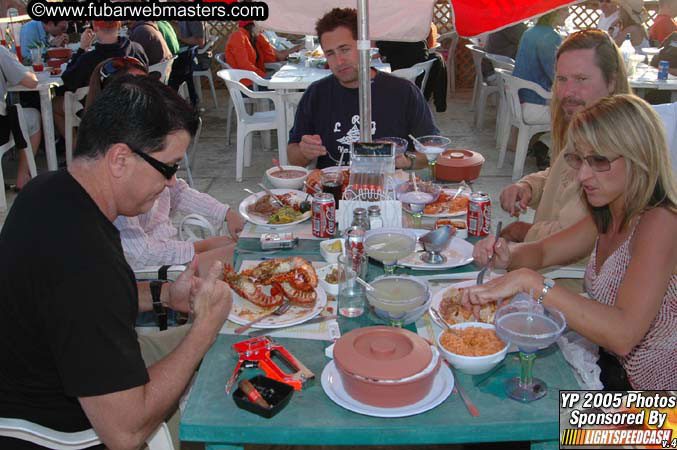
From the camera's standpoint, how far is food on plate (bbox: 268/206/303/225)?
2.72m

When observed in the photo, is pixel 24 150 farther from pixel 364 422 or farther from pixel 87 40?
pixel 364 422

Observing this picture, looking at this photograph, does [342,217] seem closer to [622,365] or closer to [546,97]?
[622,365]

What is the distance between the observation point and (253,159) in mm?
7191

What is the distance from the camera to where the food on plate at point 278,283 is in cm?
200

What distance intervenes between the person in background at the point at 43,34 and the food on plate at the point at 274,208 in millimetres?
6174

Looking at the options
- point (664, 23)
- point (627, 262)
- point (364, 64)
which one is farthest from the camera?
point (664, 23)

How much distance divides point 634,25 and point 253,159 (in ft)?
16.4

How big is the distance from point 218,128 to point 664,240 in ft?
24.0

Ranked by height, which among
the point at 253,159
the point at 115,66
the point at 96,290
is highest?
the point at 115,66

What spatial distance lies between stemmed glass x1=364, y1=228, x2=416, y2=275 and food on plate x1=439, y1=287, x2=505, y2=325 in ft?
0.84

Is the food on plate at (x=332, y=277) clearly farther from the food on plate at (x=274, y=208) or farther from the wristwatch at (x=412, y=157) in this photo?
the wristwatch at (x=412, y=157)

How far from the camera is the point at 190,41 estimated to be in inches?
369

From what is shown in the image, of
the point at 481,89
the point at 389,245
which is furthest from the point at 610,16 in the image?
the point at 389,245

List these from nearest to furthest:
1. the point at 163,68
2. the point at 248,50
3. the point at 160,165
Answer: the point at 160,165 < the point at 163,68 < the point at 248,50
